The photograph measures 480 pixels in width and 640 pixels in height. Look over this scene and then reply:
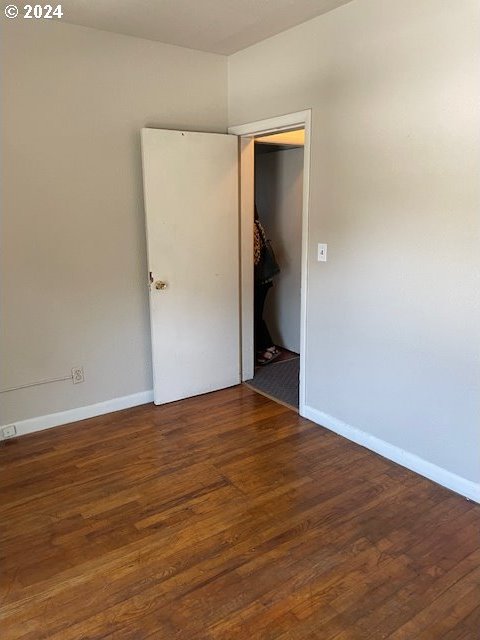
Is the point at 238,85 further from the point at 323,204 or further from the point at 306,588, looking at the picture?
the point at 306,588

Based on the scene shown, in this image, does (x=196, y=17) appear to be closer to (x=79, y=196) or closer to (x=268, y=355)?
(x=79, y=196)

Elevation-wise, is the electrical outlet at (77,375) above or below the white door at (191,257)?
below

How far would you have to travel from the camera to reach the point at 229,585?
185 cm

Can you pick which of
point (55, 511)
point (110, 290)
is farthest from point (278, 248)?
point (55, 511)

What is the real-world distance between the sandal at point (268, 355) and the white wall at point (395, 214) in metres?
1.30

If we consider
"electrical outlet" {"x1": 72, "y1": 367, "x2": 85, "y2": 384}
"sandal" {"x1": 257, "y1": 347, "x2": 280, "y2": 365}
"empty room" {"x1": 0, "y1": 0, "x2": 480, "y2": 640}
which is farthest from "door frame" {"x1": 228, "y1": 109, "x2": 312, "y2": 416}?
"electrical outlet" {"x1": 72, "y1": 367, "x2": 85, "y2": 384}

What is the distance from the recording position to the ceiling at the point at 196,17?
8.48 ft

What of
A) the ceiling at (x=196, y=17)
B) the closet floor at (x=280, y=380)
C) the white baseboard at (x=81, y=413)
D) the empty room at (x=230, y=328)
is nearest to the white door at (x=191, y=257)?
the empty room at (x=230, y=328)

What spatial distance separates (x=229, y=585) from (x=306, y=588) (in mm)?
297

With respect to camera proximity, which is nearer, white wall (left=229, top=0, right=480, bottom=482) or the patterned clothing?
white wall (left=229, top=0, right=480, bottom=482)

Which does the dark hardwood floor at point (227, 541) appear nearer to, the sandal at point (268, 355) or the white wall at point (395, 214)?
the white wall at point (395, 214)

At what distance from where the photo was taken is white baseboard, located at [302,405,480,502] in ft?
7.90

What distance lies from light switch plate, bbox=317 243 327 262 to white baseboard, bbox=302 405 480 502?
102 cm

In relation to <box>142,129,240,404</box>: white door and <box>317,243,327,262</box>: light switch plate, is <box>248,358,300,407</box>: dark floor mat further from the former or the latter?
<box>317,243,327,262</box>: light switch plate
